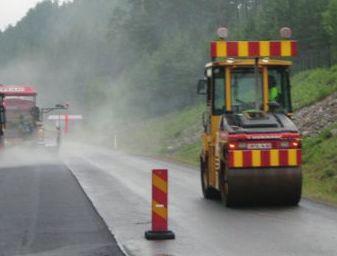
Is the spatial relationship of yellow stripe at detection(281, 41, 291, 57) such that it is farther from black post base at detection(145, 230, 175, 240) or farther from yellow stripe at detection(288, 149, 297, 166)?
black post base at detection(145, 230, 175, 240)

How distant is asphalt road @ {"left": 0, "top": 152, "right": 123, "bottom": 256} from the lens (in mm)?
11125

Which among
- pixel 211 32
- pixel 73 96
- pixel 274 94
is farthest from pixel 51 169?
pixel 73 96

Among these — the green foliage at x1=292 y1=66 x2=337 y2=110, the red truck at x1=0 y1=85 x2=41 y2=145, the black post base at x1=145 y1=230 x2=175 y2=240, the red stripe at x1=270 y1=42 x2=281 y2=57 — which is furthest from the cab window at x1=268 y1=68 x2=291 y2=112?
the red truck at x1=0 y1=85 x2=41 y2=145

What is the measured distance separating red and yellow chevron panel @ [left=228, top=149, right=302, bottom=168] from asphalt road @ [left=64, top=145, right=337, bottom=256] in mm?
846

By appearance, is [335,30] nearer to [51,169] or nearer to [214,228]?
[51,169]

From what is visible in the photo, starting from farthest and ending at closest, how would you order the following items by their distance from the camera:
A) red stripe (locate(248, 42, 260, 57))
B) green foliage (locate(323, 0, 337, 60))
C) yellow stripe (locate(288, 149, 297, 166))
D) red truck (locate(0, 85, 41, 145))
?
green foliage (locate(323, 0, 337, 60)) < red truck (locate(0, 85, 41, 145)) < red stripe (locate(248, 42, 260, 57)) < yellow stripe (locate(288, 149, 297, 166))

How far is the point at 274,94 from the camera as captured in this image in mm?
16859

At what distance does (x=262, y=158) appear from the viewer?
50.0 feet

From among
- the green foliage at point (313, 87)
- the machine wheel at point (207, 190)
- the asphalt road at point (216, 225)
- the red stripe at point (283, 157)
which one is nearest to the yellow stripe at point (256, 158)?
the red stripe at point (283, 157)

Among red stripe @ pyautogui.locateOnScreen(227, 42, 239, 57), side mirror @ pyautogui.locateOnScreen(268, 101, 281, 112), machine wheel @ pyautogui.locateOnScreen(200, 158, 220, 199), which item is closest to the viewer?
red stripe @ pyautogui.locateOnScreen(227, 42, 239, 57)

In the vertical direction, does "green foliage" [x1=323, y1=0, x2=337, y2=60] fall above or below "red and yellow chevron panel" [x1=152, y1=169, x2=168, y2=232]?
above

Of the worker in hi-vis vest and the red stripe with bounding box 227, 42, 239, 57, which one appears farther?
the worker in hi-vis vest

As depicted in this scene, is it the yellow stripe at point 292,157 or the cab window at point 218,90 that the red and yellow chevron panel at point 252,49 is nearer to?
the cab window at point 218,90

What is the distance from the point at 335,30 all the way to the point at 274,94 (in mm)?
33807
